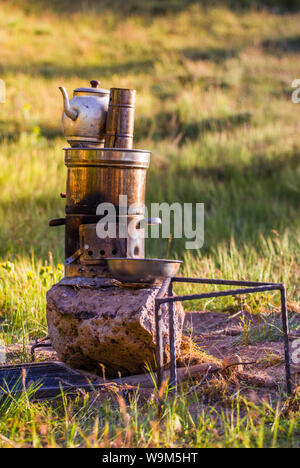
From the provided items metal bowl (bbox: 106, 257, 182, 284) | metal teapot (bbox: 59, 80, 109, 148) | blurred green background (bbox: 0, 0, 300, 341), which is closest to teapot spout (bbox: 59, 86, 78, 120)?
metal teapot (bbox: 59, 80, 109, 148)

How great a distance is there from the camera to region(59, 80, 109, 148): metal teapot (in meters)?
3.82

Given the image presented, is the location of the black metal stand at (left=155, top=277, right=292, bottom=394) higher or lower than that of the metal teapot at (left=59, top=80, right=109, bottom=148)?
lower

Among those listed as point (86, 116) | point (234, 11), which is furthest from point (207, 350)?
point (234, 11)

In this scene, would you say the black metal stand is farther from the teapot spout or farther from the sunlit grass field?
the teapot spout

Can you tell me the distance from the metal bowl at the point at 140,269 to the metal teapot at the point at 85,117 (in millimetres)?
847

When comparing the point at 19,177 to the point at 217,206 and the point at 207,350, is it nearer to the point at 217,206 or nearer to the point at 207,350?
the point at 217,206

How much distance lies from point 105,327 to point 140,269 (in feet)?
1.24

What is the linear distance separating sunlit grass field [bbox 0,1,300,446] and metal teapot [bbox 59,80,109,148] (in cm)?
149

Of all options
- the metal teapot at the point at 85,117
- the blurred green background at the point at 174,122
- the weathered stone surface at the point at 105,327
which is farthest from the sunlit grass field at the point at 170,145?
A: the metal teapot at the point at 85,117

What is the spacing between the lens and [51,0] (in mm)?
21062

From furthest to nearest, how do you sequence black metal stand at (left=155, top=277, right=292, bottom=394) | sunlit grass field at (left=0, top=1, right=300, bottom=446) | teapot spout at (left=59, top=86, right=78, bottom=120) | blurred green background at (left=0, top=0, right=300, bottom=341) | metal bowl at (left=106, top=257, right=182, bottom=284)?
1. blurred green background at (left=0, top=0, right=300, bottom=341)
2. teapot spout at (left=59, top=86, right=78, bottom=120)
3. metal bowl at (left=106, top=257, right=182, bottom=284)
4. sunlit grass field at (left=0, top=1, right=300, bottom=446)
5. black metal stand at (left=155, top=277, right=292, bottom=394)

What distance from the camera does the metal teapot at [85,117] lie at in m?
3.82

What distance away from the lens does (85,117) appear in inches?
151

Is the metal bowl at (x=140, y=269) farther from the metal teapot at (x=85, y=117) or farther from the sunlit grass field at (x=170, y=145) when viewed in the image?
the metal teapot at (x=85, y=117)
